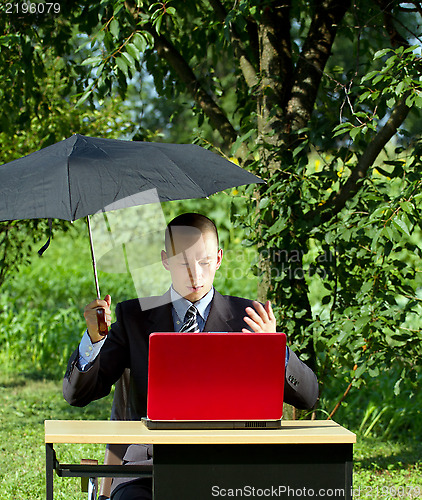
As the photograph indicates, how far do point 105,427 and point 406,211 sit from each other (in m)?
1.92

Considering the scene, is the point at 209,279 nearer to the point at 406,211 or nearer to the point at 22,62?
the point at 406,211

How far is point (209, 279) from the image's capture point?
9.85 ft

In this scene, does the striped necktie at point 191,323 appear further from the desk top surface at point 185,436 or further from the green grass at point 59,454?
the green grass at point 59,454

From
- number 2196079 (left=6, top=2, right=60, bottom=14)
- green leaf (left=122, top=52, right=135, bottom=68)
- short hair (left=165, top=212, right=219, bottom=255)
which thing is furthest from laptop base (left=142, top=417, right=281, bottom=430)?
number 2196079 (left=6, top=2, right=60, bottom=14)

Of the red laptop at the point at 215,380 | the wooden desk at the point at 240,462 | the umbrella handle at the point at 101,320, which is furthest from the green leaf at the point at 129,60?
the wooden desk at the point at 240,462

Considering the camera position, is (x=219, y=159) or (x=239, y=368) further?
(x=219, y=159)

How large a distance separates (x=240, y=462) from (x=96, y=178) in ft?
3.60

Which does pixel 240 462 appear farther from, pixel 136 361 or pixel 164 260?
pixel 164 260

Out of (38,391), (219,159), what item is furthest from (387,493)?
(38,391)

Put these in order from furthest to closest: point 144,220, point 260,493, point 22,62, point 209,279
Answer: point 22,62
point 144,220
point 209,279
point 260,493

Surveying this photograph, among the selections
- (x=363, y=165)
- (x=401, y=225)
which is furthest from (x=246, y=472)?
(x=363, y=165)

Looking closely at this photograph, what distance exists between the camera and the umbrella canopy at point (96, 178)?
2641mm

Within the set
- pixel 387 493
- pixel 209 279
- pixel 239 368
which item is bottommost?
pixel 387 493

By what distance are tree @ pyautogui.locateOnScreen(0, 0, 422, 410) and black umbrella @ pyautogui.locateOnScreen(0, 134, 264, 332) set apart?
→ 44.9 inches
